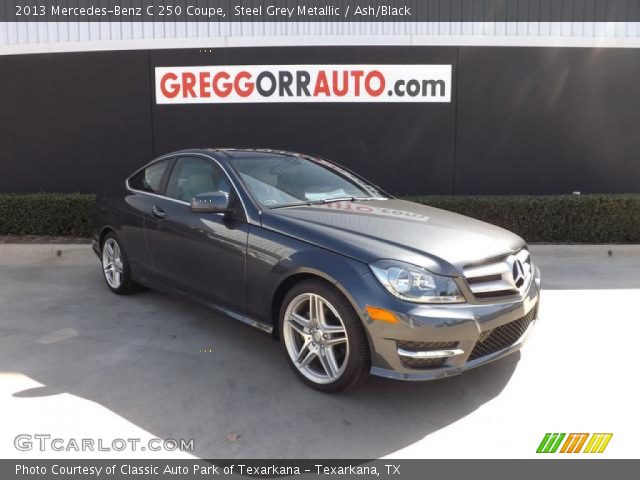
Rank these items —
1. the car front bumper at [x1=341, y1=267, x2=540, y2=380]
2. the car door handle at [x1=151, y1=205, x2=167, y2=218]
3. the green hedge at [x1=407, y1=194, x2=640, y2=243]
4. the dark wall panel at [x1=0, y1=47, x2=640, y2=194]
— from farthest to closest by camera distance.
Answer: the dark wall panel at [x1=0, y1=47, x2=640, y2=194] < the green hedge at [x1=407, y1=194, x2=640, y2=243] < the car door handle at [x1=151, y1=205, x2=167, y2=218] < the car front bumper at [x1=341, y1=267, x2=540, y2=380]

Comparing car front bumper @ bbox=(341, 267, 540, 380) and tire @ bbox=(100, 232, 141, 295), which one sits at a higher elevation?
car front bumper @ bbox=(341, 267, 540, 380)

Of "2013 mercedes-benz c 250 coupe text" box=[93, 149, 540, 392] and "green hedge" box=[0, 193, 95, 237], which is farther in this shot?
"green hedge" box=[0, 193, 95, 237]

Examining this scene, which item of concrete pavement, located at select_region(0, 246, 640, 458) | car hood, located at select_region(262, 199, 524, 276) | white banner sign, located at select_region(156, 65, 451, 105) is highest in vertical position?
white banner sign, located at select_region(156, 65, 451, 105)

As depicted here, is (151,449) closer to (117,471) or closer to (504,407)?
(117,471)

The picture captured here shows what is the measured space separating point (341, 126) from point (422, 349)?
623 cm

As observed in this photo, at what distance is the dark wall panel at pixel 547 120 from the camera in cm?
868

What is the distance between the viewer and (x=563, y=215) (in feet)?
25.9

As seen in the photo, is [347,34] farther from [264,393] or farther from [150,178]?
[264,393]

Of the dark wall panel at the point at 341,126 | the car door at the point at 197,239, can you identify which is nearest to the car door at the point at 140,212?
the car door at the point at 197,239

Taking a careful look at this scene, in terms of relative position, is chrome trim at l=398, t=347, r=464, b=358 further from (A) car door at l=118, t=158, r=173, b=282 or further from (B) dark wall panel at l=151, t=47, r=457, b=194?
(B) dark wall panel at l=151, t=47, r=457, b=194

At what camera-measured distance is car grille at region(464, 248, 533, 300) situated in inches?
126

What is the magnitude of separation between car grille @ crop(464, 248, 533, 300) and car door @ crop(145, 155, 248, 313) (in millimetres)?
A: 1601

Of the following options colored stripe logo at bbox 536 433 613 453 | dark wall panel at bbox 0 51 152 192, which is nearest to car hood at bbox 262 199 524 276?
colored stripe logo at bbox 536 433 613 453

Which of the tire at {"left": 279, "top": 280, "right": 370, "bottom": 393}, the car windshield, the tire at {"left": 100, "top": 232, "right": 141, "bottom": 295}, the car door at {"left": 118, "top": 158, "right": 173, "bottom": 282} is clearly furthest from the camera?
the tire at {"left": 100, "top": 232, "right": 141, "bottom": 295}
